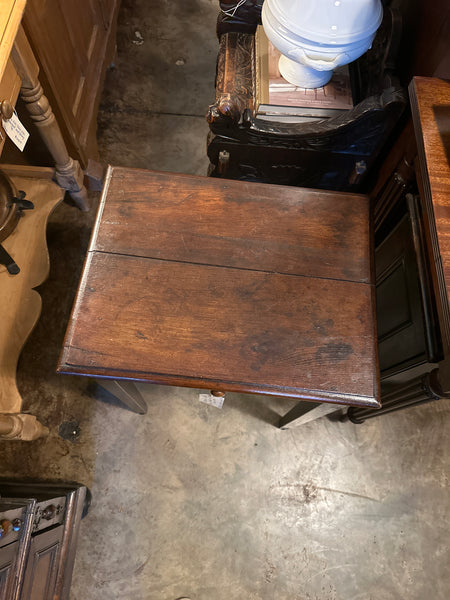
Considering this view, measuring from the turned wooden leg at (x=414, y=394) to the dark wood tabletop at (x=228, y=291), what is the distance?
19cm

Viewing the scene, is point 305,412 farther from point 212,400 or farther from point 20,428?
point 20,428

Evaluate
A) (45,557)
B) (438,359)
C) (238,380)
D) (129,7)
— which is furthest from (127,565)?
(129,7)

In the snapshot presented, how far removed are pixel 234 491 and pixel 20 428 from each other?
2.99 feet

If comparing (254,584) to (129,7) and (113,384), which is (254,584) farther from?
(129,7)

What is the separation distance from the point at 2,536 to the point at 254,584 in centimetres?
104

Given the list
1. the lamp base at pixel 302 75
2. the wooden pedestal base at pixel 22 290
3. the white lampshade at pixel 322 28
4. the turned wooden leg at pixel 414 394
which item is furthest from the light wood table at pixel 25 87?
the turned wooden leg at pixel 414 394

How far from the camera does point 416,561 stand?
169 centimetres

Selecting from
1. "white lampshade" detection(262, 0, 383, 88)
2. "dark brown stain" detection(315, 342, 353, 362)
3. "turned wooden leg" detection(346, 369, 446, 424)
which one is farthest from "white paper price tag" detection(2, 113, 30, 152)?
"turned wooden leg" detection(346, 369, 446, 424)

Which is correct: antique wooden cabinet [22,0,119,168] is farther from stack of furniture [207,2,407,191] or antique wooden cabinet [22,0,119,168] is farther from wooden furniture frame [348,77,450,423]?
wooden furniture frame [348,77,450,423]

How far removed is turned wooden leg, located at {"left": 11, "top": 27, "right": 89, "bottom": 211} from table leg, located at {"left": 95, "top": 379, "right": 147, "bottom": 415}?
0.97m

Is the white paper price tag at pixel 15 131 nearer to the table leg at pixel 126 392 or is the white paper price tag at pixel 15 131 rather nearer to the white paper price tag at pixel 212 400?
the table leg at pixel 126 392

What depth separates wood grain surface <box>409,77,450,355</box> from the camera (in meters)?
0.95

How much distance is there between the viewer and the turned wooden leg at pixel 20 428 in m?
1.51

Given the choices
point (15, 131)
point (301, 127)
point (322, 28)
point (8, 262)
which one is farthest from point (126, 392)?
point (322, 28)
